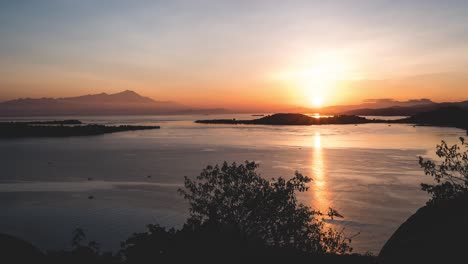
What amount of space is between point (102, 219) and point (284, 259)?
23.9m

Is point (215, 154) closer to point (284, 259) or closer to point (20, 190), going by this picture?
point (20, 190)

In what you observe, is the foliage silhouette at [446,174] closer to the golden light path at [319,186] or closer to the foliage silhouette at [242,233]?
the foliage silhouette at [242,233]

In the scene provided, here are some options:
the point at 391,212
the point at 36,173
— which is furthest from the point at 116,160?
the point at 391,212

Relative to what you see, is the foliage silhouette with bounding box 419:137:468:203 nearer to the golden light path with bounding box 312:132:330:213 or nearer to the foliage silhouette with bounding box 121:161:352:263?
the foliage silhouette with bounding box 121:161:352:263

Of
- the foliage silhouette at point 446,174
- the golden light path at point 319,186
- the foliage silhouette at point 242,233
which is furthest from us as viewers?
the golden light path at point 319,186

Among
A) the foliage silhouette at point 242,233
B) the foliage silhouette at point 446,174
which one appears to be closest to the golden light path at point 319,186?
the foliage silhouette at point 242,233

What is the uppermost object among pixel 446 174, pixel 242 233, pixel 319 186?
pixel 446 174

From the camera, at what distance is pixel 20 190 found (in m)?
47.1

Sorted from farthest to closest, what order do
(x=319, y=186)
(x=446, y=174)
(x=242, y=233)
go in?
(x=319, y=186)
(x=242, y=233)
(x=446, y=174)

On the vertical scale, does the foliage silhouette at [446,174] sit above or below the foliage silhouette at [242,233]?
above

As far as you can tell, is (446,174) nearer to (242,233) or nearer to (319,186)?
(242,233)

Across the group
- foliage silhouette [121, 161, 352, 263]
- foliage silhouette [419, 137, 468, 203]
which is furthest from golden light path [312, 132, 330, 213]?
foliage silhouette [419, 137, 468, 203]

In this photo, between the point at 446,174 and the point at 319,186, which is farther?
the point at 319,186

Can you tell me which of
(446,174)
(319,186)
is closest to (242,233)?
(446,174)
